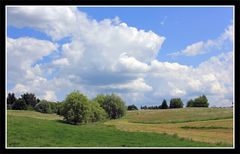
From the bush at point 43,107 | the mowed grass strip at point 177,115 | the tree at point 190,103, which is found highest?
the tree at point 190,103

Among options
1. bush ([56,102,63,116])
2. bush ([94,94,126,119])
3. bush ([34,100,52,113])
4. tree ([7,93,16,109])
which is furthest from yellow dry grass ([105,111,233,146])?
tree ([7,93,16,109])

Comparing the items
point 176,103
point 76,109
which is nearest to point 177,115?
point 176,103

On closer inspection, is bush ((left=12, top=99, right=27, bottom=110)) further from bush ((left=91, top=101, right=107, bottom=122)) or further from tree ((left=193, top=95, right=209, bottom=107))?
tree ((left=193, top=95, right=209, bottom=107))

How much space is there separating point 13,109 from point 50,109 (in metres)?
0.50

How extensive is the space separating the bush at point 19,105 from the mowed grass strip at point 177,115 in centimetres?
122

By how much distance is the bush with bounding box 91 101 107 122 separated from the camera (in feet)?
15.9

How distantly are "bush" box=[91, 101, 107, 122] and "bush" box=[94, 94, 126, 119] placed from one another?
5cm

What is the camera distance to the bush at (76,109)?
4.76m

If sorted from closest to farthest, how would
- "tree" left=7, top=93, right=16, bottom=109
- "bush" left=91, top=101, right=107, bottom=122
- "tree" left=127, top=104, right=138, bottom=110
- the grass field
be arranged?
1. "tree" left=7, top=93, right=16, bottom=109
2. the grass field
3. "tree" left=127, top=104, right=138, bottom=110
4. "bush" left=91, top=101, right=107, bottom=122

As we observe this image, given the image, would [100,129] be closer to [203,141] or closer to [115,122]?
[115,122]

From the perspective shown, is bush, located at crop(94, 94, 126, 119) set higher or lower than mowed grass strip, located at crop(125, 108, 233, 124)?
higher

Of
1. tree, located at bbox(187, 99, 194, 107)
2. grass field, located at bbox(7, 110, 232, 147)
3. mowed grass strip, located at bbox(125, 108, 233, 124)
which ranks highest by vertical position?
tree, located at bbox(187, 99, 194, 107)

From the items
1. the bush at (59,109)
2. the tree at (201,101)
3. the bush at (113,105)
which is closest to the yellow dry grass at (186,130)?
the bush at (113,105)

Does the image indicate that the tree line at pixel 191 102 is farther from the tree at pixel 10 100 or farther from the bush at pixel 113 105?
the tree at pixel 10 100
